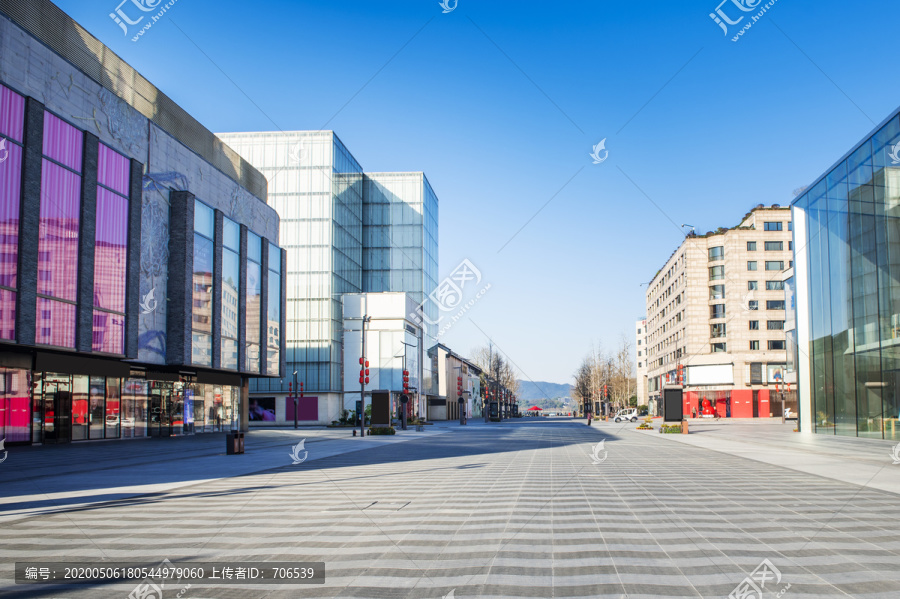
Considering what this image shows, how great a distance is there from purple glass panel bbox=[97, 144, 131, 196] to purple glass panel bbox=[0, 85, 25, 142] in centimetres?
517

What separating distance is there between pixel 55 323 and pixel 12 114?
26.4 feet

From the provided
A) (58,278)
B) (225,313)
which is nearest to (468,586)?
(58,278)

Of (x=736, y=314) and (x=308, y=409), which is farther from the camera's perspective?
(x=736, y=314)

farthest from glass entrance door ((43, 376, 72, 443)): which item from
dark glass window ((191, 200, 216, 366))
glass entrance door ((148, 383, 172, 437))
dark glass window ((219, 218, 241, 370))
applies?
dark glass window ((219, 218, 241, 370))

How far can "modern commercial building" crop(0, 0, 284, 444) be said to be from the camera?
26.4 m

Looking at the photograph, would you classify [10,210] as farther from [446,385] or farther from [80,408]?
[446,385]

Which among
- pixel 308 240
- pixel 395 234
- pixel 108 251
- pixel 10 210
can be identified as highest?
pixel 395 234

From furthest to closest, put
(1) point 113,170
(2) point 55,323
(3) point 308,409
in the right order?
(3) point 308,409, (1) point 113,170, (2) point 55,323

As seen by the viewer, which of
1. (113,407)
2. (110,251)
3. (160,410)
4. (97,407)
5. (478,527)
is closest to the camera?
(478,527)

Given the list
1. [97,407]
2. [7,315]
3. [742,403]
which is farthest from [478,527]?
[742,403]

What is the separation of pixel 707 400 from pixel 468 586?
9093cm

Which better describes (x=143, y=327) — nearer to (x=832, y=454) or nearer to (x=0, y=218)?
(x=0, y=218)

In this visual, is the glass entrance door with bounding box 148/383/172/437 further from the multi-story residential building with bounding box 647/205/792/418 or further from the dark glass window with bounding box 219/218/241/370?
the multi-story residential building with bounding box 647/205/792/418

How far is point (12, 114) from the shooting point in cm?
2550
